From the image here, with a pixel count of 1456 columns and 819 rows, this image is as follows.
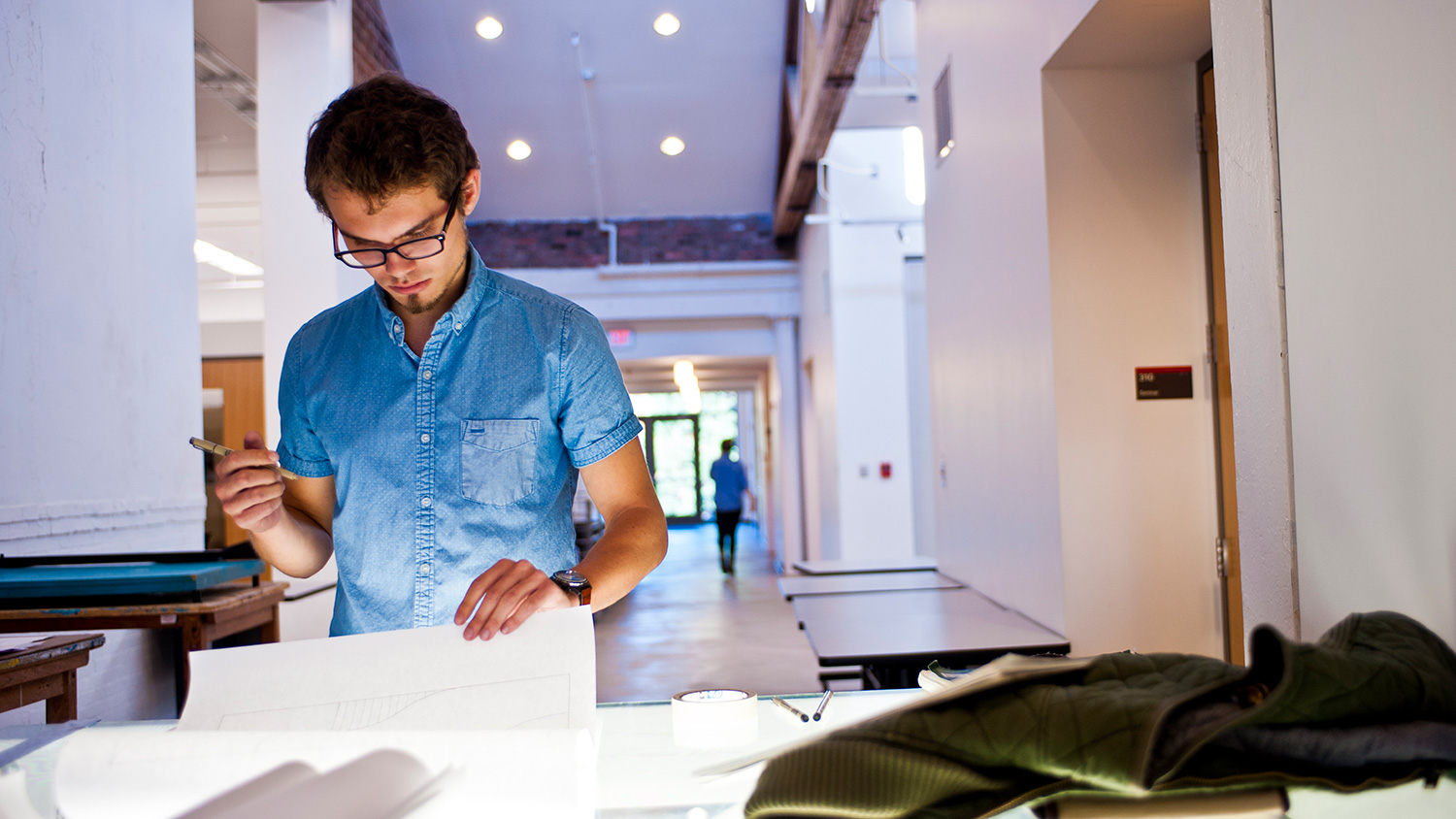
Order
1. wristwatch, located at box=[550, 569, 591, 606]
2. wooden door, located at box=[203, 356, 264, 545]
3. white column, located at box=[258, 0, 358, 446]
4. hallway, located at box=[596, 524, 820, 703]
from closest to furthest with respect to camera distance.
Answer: wristwatch, located at box=[550, 569, 591, 606], white column, located at box=[258, 0, 358, 446], hallway, located at box=[596, 524, 820, 703], wooden door, located at box=[203, 356, 264, 545]

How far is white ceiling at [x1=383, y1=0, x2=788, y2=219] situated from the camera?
723 centimetres

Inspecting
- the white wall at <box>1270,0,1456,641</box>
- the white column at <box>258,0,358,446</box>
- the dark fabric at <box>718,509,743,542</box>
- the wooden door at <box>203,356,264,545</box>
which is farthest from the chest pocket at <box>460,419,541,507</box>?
the dark fabric at <box>718,509,743,542</box>

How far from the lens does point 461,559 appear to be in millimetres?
1289

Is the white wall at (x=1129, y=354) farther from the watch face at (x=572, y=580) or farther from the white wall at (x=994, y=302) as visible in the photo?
the watch face at (x=572, y=580)

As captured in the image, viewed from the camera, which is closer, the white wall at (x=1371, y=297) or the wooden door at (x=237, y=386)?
the white wall at (x=1371, y=297)

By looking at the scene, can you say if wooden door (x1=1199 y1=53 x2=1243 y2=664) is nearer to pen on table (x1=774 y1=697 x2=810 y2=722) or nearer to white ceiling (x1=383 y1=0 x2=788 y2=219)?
pen on table (x1=774 y1=697 x2=810 y2=722)

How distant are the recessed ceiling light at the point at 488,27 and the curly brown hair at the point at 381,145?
6.26 meters

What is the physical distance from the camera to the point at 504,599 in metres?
0.91

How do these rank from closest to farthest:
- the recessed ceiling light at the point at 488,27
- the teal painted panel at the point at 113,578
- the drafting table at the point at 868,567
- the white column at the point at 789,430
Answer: the teal painted panel at the point at 113,578, the drafting table at the point at 868,567, the recessed ceiling light at the point at 488,27, the white column at the point at 789,430

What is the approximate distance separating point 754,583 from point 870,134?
15.7 feet

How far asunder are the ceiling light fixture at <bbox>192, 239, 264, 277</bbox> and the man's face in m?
6.89

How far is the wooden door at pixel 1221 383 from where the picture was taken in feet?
8.50

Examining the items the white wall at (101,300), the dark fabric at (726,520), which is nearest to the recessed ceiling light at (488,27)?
the white wall at (101,300)

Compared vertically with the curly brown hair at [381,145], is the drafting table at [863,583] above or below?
below
